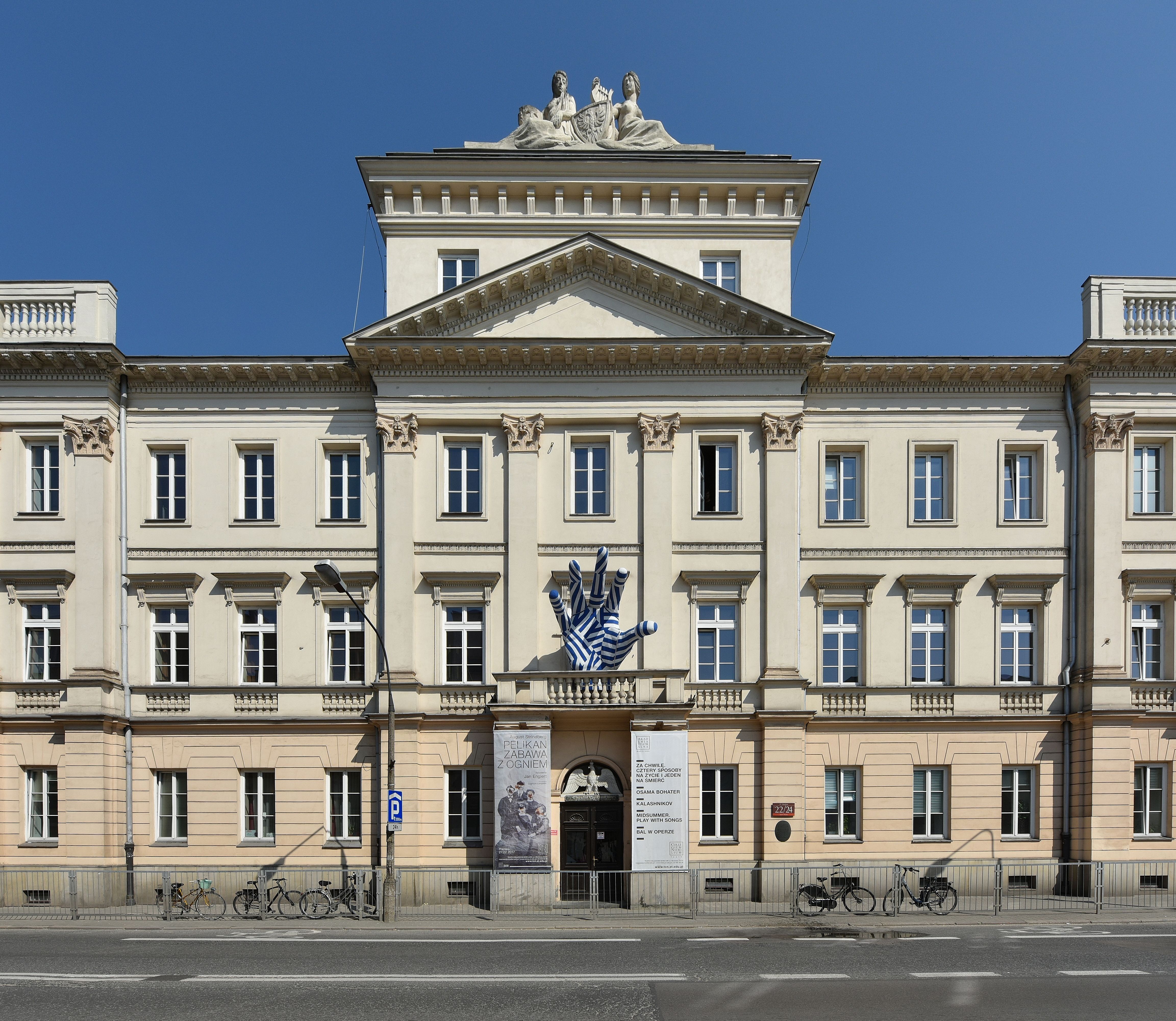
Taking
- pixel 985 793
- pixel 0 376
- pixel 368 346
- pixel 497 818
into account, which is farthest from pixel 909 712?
pixel 0 376

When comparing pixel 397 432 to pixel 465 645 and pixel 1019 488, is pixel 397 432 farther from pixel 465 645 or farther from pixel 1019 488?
pixel 1019 488

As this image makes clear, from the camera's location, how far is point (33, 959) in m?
17.2

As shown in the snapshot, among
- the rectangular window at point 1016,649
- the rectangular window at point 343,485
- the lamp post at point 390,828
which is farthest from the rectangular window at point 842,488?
the rectangular window at point 343,485

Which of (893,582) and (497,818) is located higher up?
(893,582)

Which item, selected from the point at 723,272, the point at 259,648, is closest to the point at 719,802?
the point at 259,648

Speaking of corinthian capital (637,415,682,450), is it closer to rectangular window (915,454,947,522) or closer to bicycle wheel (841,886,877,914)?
rectangular window (915,454,947,522)

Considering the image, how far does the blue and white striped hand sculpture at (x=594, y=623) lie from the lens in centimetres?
2492

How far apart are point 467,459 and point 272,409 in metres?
5.80

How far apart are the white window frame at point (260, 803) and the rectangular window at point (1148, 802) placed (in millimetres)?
23671

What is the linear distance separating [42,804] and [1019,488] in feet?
94.0

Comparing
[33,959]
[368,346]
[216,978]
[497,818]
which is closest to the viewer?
[216,978]

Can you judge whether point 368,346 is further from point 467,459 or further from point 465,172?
point 465,172

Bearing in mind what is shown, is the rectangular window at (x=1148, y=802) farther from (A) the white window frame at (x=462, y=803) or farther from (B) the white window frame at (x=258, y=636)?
(B) the white window frame at (x=258, y=636)

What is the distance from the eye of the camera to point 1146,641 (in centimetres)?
2642
